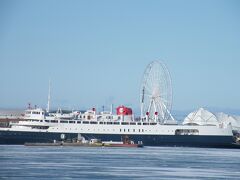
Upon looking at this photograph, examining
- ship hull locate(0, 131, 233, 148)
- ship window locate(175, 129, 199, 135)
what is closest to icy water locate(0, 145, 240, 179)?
ship hull locate(0, 131, 233, 148)

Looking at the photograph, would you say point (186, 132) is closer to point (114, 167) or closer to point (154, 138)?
point (154, 138)

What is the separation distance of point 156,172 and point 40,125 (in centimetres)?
6397

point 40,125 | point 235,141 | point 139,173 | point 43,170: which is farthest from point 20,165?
point 235,141

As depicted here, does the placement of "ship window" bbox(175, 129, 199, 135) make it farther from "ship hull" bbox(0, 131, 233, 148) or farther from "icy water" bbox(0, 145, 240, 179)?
"icy water" bbox(0, 145, 240, 179)

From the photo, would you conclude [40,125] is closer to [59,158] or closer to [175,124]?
[175,124]

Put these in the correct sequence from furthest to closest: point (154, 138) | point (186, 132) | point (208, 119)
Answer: point (208, 119) → point (186, 132) → point (154, 138)

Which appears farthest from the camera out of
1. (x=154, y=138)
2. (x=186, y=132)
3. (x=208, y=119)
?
(x=208, y=119)

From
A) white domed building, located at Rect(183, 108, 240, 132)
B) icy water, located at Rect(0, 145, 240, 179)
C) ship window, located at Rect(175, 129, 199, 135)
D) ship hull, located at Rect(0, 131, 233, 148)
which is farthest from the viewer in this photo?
white domed building, located at Rect(183, 108, 240, 132)

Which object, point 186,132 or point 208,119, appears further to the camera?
point 208,119

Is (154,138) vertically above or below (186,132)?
below

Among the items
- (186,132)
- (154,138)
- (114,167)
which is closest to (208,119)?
(186,132)

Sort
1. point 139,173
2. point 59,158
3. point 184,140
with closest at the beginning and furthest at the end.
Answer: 1. point 139,173
2. point 59,158
3. point 184,140

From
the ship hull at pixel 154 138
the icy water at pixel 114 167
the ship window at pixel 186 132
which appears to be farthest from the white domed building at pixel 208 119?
the icy water at pixel 114 167

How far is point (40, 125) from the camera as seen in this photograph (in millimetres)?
134750
